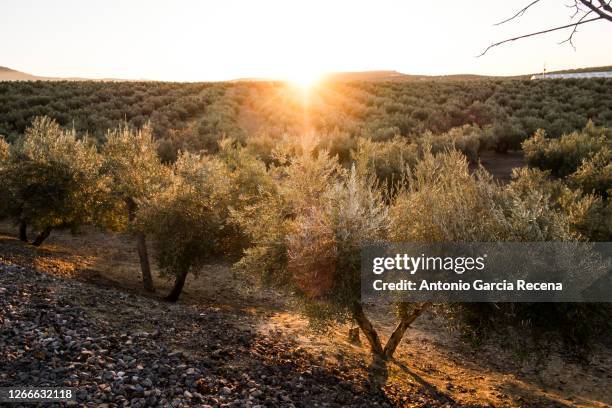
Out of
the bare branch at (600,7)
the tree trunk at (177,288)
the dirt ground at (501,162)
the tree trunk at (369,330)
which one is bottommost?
the tree trunk at (177,288)

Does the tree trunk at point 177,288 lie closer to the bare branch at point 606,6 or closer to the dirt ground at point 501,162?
the bare branch at point 606,6

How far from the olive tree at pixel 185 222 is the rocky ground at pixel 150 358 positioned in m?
3.19

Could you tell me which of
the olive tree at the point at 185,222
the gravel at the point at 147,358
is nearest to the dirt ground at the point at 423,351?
the gravel at the point at 147,358

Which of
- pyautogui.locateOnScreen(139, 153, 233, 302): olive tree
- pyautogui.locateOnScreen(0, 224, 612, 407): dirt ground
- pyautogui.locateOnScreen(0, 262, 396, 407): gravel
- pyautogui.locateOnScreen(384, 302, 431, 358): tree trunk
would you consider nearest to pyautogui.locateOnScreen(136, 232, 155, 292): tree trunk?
pyautogui.locateOnScreen(0, 224, 612, 407): dirt ground

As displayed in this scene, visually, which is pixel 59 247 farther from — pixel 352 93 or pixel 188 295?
pixel 352 93

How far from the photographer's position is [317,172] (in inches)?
532

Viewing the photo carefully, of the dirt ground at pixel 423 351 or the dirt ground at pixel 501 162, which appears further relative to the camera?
the dirt ground at pixel 501 162

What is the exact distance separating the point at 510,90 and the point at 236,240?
5347cm

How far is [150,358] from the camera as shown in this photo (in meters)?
9.73

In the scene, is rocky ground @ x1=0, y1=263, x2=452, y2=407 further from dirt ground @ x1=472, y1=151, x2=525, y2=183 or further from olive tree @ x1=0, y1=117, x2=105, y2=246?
dirt ground @ x1=472, y1=151, x2=525, y2=183

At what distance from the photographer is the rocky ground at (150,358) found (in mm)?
8516

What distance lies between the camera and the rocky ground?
8516 millimetres

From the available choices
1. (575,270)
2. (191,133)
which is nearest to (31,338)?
(575,270)

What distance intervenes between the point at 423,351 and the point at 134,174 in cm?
1207
